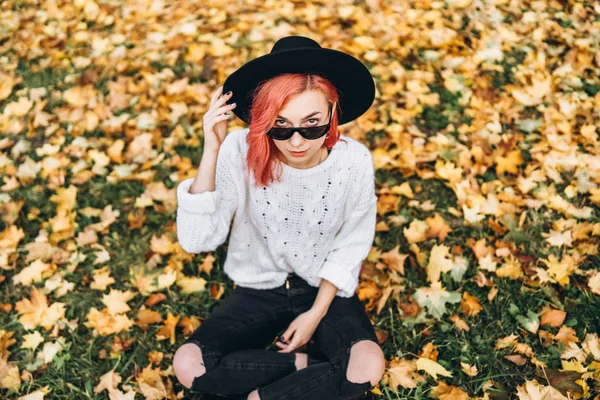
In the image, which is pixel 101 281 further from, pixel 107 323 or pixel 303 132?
pixel 303 132

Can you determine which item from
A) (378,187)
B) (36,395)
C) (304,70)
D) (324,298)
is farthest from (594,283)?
(36,395)

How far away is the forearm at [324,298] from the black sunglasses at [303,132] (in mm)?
718

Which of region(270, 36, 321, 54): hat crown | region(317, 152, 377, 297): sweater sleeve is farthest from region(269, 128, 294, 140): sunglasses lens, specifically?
region(317, 152, 377, 297): sweater sleeve

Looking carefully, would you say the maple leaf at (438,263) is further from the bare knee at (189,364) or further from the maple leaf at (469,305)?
the bare knee at (189,364)

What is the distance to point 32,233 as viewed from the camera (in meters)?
2.98

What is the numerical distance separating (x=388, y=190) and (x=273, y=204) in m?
1.17

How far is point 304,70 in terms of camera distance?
5.42ft

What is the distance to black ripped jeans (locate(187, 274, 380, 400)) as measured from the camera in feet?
6.46

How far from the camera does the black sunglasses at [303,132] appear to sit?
5.62 feet

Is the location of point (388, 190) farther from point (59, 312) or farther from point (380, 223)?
point (59, 312)

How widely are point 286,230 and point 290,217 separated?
66mm

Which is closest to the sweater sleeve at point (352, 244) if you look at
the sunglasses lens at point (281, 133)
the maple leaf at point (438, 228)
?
the sunglasses lens at point (281, 133)

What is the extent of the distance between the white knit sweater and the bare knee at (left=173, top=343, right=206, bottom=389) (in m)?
0.40

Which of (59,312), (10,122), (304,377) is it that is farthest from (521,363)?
(10,122)
